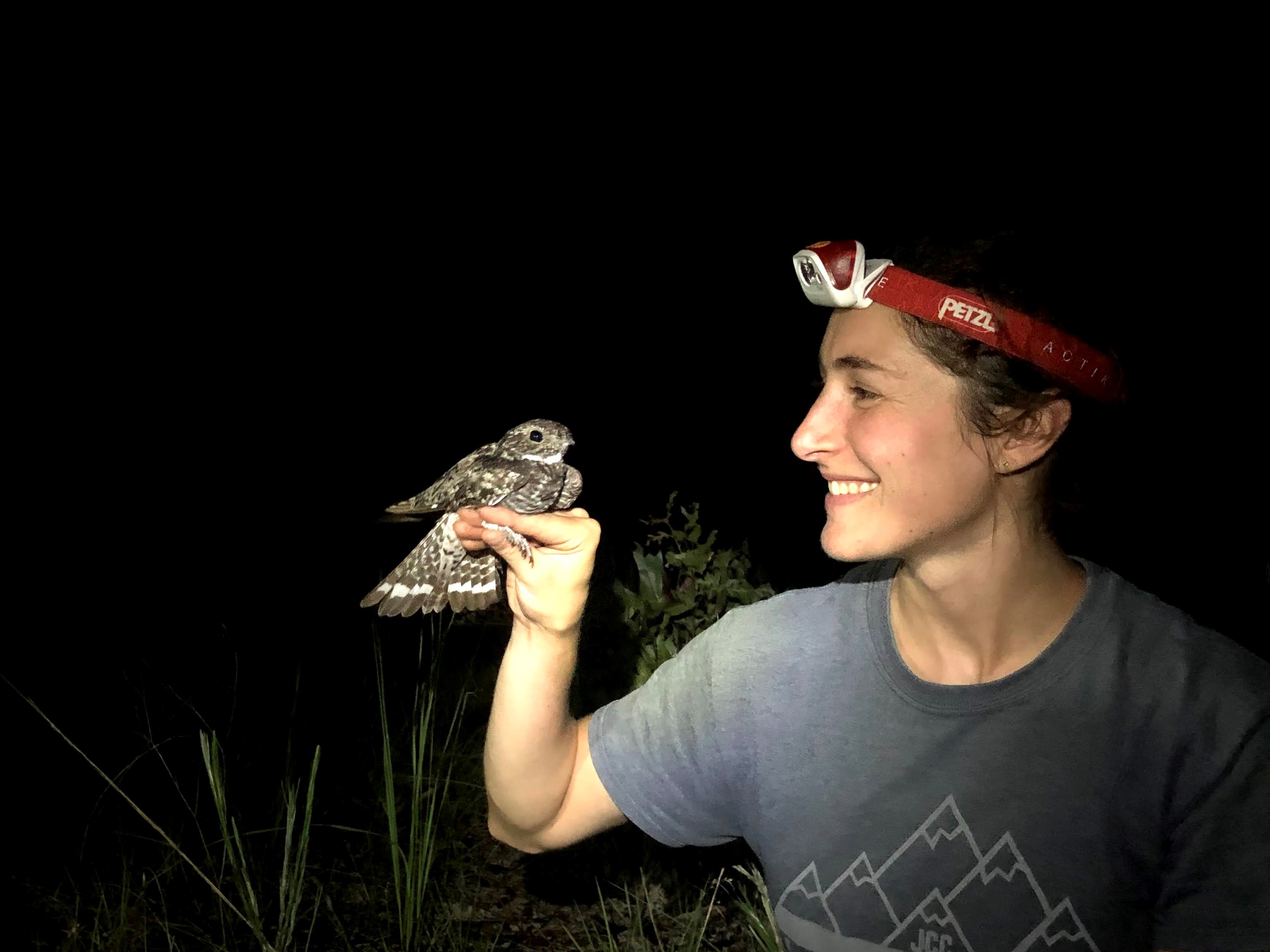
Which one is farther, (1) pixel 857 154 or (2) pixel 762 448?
(2) pixel 762 448

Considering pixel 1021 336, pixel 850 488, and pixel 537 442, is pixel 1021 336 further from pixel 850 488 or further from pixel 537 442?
pixel 537 442

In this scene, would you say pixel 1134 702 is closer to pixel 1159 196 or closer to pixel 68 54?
pixel 1159 196

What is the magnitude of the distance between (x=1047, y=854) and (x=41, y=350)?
2608 mm

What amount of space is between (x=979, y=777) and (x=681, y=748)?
492mm

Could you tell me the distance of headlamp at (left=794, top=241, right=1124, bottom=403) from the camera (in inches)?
46.2

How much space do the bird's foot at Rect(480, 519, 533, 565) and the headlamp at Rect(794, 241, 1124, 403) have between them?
0.62 m

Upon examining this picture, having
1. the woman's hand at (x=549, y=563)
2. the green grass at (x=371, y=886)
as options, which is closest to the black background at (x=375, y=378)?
the green grass at (x=371, y=886)

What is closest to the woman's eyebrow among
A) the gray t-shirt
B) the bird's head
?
the gray t-shirt

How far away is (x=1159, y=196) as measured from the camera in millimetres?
1895

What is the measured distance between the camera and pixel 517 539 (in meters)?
1.33

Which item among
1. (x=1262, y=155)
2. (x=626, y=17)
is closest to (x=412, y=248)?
(x=626, y=17)

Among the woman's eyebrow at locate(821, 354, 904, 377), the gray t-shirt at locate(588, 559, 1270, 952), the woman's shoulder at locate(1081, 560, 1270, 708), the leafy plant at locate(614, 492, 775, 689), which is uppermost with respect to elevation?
the woman's eyebrow at locate(821, 354, 904, 377)

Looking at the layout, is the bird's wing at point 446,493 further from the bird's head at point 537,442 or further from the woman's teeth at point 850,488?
the woman's teeth at point 850,488

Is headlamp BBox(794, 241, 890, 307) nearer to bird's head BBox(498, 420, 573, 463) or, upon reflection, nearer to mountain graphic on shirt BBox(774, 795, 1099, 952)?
bird's head BBox(498, 420, 573, 463)
